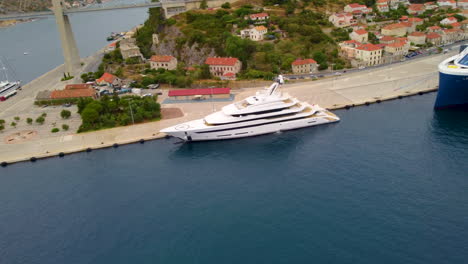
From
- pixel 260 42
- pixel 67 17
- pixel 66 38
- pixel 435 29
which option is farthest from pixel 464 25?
pixel 67 17

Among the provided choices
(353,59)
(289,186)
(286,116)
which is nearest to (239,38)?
(353,59)

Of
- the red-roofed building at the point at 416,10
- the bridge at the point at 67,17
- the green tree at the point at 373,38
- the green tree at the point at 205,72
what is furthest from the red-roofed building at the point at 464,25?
the bridge at the point at 67,17

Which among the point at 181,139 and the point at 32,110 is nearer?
the point at 181,139

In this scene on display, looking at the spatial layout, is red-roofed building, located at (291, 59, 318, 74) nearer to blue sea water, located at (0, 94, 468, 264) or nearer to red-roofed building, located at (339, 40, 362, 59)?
red-roofed building, located at (339, 40, 362, 59)

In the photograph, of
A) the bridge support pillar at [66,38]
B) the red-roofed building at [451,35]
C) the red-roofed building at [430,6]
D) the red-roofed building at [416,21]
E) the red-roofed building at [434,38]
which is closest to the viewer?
the bridge support pillar at [66,38]

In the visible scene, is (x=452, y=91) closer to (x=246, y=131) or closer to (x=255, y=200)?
(x=246, y=131)

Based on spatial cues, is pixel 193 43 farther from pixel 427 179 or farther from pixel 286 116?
pixel 427 179

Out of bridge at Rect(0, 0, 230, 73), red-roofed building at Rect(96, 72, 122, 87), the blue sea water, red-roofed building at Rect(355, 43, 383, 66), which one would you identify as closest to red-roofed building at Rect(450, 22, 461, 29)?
red-roofed building at Rect(355, 43, 383, 66)

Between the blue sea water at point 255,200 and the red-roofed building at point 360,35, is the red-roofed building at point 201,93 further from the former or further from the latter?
the red-roofed building at point 360,35
